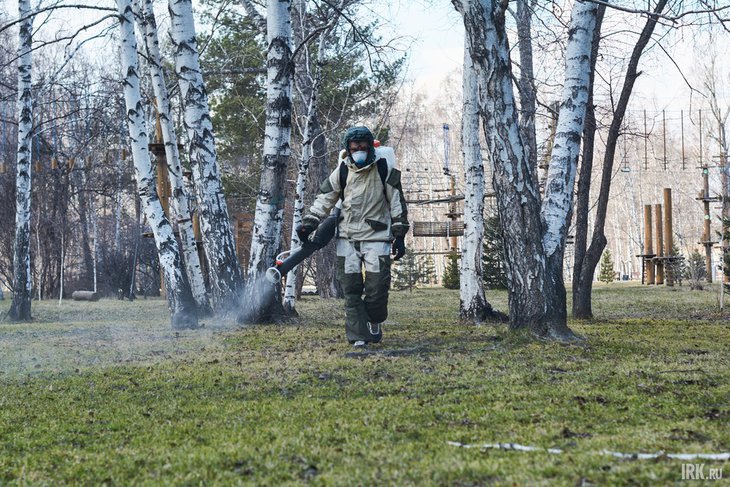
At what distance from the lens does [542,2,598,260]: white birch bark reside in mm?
9375

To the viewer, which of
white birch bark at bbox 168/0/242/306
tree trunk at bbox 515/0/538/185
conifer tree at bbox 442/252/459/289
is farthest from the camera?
conifer tree at bbox 442/252/459/289

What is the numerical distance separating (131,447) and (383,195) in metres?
5.10

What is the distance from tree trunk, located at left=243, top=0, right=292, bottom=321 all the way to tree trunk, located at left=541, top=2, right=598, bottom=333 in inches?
184

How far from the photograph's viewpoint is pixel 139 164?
1312 centimetres

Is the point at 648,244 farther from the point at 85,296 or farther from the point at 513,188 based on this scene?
the point at 513,188

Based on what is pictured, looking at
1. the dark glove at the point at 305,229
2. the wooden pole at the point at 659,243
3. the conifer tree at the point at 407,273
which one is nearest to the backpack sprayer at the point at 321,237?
the dark glove at the point at 305,229

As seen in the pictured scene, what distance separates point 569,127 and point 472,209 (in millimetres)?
2829

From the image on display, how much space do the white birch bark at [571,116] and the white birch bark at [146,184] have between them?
20.0ft

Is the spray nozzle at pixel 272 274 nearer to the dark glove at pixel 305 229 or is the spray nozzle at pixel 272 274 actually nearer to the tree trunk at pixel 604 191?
the dark glove at pixel 305 229

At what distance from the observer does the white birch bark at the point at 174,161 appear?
47.2 feet

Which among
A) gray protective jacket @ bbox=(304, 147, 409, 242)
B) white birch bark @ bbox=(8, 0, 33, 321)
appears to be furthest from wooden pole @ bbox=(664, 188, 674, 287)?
gray protective jacket @ bbox=(304, 147, 409, 242)

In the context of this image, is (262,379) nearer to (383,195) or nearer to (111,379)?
(111,379)

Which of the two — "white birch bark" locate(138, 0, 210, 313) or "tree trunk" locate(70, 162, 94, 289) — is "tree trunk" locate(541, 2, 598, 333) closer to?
"white birch bark" locate(138, 0, 210, 313)

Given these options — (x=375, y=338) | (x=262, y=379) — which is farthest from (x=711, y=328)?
(x=262, y=379)
